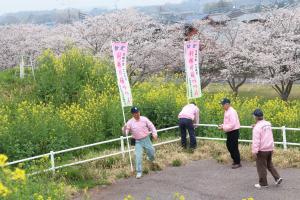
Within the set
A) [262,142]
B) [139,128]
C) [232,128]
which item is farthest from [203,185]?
[139,128]

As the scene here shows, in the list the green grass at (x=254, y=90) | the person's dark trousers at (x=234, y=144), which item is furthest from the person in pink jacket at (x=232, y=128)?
the green grass at (x=254, y=90)

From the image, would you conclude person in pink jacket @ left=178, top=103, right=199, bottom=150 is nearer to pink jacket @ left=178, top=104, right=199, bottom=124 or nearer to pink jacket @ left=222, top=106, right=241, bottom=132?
pink jacket @ left=178, top=104, right=199, bottom=124

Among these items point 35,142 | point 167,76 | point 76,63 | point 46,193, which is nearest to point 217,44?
point 167,76

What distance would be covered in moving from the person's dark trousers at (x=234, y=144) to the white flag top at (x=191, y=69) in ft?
8.51

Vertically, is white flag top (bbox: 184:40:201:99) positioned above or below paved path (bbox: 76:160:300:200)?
above

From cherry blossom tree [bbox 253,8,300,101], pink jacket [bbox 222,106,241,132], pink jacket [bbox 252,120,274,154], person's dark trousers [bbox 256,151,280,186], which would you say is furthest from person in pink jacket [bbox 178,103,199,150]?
cherry blossom tree [bbox 253,8,300,101]

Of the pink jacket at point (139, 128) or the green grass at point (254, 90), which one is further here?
the green grass at point (254, 90)

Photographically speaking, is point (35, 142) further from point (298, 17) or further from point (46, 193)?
point (298, 17)

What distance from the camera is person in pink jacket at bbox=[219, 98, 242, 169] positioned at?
31.4 ft

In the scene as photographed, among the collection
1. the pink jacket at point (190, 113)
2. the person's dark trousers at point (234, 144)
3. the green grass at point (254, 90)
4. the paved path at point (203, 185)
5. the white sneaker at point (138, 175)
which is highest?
the pink jacket at point (190, 113)

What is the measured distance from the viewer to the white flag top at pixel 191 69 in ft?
39.7

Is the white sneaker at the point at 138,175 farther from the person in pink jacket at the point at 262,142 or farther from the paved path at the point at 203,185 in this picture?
the person in pink jacket at the point at 262,142

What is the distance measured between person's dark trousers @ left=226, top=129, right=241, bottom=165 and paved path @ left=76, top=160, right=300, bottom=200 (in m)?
0.25

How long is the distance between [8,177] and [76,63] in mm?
11477
